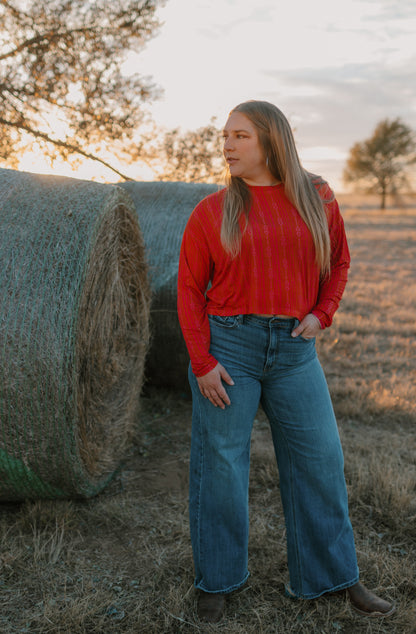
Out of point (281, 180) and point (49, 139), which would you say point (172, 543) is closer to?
point (281, 180)

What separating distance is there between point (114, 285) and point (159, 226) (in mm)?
1314

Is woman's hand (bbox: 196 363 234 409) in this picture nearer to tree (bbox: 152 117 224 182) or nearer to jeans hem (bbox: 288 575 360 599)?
jeans hem (bbox: 288 575 360 599)

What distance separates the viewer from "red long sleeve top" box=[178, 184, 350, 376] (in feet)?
8.03

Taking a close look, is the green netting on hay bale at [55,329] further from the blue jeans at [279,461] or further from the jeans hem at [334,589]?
the jeans hem at [334,589]

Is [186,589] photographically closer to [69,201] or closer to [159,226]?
[69,201]

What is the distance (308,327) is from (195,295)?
1.60 feet

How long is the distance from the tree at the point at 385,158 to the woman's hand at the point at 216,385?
1747 inches

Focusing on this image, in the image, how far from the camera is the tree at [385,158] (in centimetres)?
4412

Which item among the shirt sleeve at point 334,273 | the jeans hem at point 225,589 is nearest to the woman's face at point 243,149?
the shirt sleeve at point 334,273

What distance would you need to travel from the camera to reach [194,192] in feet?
17.2

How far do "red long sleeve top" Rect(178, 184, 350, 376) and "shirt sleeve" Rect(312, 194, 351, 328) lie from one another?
14cm

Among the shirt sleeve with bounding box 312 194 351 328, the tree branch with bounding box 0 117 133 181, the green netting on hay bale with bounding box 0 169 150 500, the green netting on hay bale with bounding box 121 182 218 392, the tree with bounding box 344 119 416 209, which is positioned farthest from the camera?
the tree with bounding box 344 119 416 209

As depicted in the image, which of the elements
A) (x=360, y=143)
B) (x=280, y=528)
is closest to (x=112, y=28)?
(x=280, y=528)

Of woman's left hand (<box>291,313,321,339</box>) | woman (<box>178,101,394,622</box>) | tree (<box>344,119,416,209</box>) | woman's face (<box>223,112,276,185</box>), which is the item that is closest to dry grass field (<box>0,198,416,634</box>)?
woman (<box>178,101,394,622</box>)
